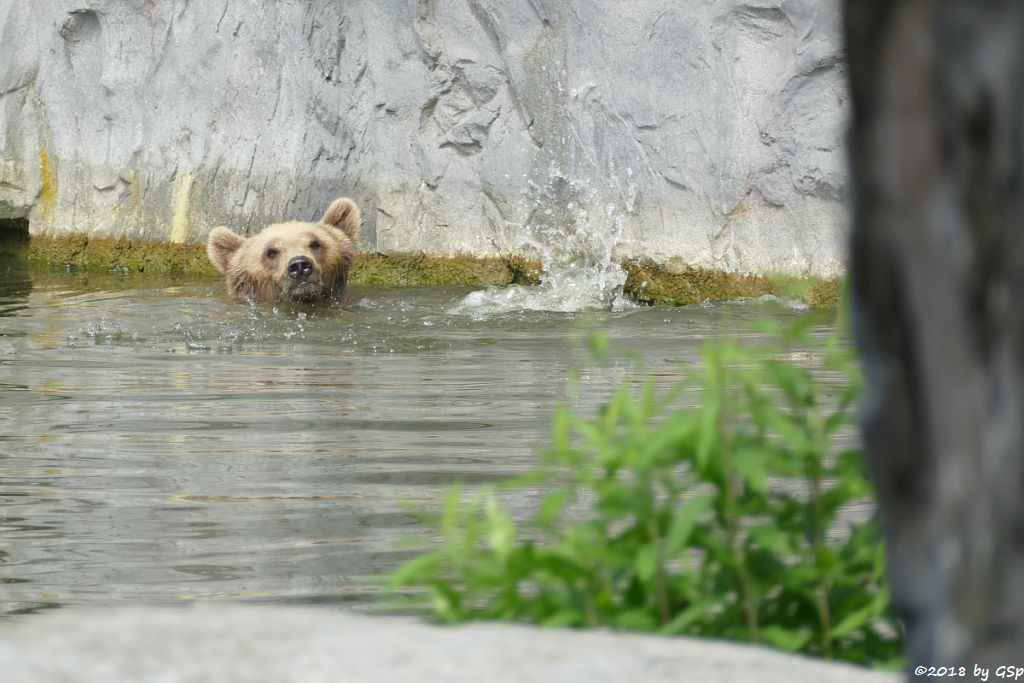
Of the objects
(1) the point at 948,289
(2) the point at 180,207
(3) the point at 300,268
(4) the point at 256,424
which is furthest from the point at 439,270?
(1) the point at 948,289

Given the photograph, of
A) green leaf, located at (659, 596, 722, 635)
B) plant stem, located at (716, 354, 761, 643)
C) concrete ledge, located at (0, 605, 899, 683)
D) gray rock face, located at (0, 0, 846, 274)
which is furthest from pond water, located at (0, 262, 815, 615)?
gray rock face, located at (0, 0, 846, 274)

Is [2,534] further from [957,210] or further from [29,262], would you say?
[29,262]

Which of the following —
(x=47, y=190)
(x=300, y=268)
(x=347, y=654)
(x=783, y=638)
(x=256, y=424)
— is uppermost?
(x=47, y=190)

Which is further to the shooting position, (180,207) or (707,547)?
(180,207)

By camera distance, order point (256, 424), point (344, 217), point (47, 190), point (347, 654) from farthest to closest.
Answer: point (47, 190)
point (344, 217)
point (256, 424)
point (347, 654)

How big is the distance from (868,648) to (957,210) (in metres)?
1.29

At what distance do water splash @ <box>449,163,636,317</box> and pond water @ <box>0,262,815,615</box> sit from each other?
411 mm

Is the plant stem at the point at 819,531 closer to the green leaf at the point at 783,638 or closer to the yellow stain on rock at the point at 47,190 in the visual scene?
the green leaf at the point at 783,638

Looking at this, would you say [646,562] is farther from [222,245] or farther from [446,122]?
[446,122]

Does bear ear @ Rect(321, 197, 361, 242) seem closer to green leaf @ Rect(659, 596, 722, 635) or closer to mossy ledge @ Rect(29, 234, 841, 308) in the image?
mossy ledge @ Rect(29, 234, 841, 308)

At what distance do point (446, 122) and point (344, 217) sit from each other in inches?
66.4

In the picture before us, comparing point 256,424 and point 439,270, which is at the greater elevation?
point 439,270

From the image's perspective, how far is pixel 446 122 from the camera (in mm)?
12391

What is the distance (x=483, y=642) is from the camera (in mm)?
2029
